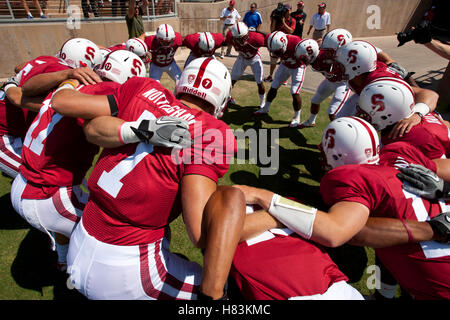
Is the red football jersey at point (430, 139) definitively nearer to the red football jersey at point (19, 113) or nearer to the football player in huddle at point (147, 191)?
the football player in huddle at point (147, 191)

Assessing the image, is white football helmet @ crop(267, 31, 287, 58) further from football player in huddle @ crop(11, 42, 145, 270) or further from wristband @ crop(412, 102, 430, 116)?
football player in huddle @ crop(11, 42, 145, 270)

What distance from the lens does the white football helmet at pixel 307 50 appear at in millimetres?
5996

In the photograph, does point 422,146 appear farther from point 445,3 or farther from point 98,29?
point 445,3

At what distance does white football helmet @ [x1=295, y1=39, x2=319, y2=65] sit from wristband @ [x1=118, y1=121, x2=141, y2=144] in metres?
5.63

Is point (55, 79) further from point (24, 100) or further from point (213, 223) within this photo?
point (213, 223)

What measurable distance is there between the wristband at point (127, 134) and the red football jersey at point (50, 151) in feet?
2.64

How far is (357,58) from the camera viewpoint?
4449 mm

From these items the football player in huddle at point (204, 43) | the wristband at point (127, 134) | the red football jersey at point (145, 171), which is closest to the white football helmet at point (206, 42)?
Result: the football player in huddle at point (204, 43)

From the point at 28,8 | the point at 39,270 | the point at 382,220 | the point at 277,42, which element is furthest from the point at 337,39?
→ the point at 28,8

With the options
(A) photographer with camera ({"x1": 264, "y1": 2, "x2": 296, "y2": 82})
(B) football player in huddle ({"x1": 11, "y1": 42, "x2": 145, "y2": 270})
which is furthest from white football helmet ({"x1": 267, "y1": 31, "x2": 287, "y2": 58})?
(B) football player in huddle ({"x1": 11, "y1": 42, "x2": 145, "y2": 270})

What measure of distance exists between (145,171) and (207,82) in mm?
866

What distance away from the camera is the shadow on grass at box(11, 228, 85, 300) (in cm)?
285

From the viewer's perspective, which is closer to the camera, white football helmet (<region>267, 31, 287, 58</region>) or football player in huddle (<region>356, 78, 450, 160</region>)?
football player in huddle (<region>356, 78, 450, 160</region>)
